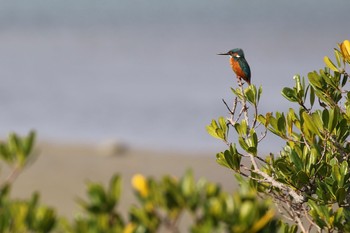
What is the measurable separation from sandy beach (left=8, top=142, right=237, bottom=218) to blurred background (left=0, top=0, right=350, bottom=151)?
1.13 meters

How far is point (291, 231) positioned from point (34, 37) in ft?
113

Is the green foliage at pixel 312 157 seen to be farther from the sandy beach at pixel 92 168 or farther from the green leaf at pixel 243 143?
the sandy beach at pixel 92 168

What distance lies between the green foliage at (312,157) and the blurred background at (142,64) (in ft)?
50.7

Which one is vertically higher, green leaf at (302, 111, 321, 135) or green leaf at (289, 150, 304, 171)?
green leaf at (302, 111, 321, 135)

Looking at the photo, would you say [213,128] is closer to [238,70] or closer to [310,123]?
[238,70]

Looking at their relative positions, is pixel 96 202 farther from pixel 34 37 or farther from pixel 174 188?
pixel 34 37

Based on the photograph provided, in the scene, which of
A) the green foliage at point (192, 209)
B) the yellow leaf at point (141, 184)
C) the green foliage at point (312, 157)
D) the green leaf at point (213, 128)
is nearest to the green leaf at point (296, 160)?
the green foliage at point (312, 157)

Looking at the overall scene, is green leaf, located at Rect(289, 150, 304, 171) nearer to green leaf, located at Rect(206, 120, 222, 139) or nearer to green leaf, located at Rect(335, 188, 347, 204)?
green leaf, located at Rect(335, 188, 347, 204)

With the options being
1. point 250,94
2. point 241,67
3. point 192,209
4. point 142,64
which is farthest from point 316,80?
point 142,64

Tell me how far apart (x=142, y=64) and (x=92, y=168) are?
1400cm

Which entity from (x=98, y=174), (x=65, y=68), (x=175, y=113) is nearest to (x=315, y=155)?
(x=98, y=174)

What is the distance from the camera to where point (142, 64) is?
105ft

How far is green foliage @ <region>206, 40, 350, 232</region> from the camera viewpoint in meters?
4.26

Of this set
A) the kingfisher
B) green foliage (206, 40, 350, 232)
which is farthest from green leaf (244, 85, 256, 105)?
the kingfisher
